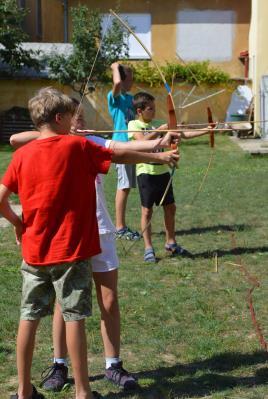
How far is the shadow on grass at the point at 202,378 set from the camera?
3.87 metres

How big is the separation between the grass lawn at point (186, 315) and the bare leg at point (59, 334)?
0.24 metres

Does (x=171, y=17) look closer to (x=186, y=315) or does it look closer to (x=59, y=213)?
(x=186, y=315)

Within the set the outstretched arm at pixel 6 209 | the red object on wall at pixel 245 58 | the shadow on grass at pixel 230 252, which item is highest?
the red object on wall at pixel 245 58

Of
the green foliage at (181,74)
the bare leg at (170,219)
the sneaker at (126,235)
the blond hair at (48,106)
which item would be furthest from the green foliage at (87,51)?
the blond hair at (48,106)

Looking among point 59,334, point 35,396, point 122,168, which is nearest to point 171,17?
point 122,168

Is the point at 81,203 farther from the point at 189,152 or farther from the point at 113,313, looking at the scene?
the point at 189,152

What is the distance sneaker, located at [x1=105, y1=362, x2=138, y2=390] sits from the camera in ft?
12.8

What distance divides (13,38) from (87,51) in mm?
2059

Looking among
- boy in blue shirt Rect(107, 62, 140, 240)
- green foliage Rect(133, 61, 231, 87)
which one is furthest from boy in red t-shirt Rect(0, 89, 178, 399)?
green foliage Rect(133, 61, 231, 87)

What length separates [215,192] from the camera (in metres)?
10.7

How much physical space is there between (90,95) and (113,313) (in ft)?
57.4

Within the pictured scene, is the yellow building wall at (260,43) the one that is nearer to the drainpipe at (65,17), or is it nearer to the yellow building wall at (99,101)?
the yellow building wall at (99,101)

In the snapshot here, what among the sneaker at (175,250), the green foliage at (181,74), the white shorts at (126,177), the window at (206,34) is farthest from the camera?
the window at (206,34)

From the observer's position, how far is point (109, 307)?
3.95 meters
